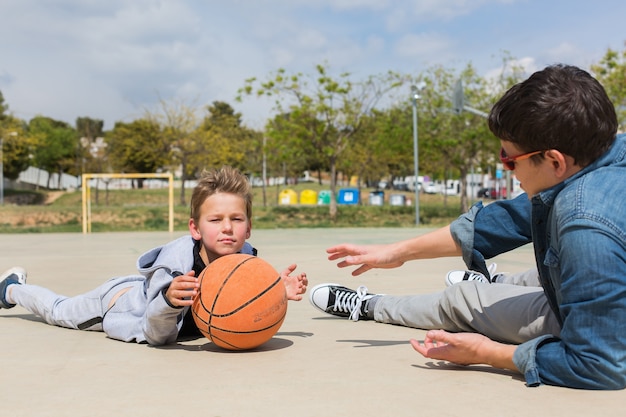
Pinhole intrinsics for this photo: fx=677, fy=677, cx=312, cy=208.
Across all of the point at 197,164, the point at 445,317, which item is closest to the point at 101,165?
the point at 197,164

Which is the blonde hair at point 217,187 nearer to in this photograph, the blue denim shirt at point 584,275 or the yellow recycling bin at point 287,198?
the blue denim shirt at point 584,275

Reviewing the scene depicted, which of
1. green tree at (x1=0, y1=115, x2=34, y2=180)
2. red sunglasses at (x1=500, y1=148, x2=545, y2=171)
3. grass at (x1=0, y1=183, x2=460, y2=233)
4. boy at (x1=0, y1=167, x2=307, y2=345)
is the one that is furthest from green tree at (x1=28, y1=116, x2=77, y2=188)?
red sunglasses at (x1=500, y1=148, x2=545, y2=171)

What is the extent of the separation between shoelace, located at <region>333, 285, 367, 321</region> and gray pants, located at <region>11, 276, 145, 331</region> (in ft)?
4.77

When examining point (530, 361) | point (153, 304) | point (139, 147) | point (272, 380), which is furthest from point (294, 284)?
point (139, 147)

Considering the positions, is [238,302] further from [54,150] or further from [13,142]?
[54,150]

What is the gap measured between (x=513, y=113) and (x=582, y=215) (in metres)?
0.48

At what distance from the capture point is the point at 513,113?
2697 millimetres

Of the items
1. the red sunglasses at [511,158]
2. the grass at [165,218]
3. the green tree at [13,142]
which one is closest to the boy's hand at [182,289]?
the red sunglasses at [511,158]

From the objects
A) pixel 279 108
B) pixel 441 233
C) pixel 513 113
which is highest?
pixel 279 108

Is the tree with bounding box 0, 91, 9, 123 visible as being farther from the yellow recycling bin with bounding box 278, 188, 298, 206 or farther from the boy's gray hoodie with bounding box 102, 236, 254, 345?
the boy's gray hoodie with bounding box 102, 236, 254, 345

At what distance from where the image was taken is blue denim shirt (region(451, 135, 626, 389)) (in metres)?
2.54

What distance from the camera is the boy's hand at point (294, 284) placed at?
4031 mm

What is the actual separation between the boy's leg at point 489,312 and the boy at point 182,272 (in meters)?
0.85

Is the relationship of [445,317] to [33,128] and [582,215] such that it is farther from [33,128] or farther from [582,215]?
[33,128]
